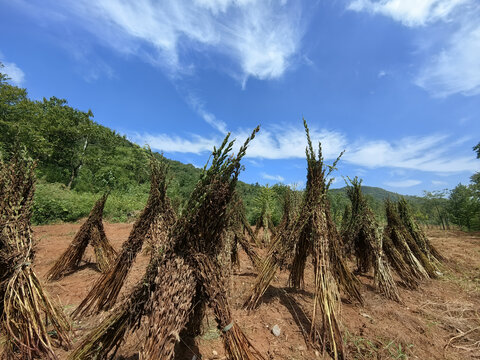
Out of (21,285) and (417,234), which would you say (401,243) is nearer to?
(417,234)

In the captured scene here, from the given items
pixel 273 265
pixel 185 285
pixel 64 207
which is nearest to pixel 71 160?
pixel 64 207

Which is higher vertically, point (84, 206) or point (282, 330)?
point (84, 206)

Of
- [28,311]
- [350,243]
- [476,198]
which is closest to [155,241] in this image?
[28,311]

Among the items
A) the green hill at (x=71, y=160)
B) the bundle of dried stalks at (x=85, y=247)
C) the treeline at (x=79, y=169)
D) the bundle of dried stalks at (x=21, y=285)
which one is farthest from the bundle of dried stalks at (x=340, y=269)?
the green hill at (x=71, y=160)

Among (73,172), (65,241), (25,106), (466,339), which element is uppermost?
(25,106)

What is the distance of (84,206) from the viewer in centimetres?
1547

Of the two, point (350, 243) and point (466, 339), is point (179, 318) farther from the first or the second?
point (350, 243)

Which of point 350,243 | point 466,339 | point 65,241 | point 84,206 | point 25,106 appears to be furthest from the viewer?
point 25,106

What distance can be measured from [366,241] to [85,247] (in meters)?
7.82

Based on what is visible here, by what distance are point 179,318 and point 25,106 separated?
27573mm

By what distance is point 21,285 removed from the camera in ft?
8.61

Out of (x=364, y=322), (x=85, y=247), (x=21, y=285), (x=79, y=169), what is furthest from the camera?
(x=79, y=169)

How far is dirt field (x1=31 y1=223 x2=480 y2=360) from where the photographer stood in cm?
292

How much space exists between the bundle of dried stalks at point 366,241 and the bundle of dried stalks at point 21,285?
19.8 ft
